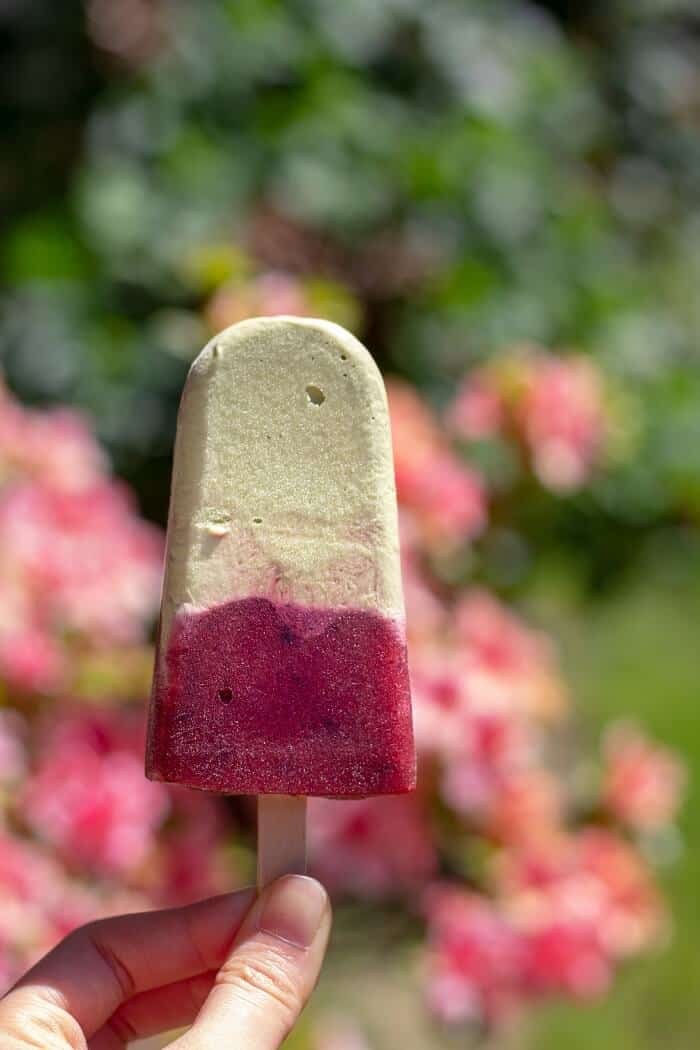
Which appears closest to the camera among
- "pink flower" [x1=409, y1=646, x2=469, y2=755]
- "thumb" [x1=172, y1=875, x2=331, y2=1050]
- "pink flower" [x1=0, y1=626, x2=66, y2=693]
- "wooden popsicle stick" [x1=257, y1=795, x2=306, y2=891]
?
"thumb" [x1=172, y1=875, x2=331, y2=1050]

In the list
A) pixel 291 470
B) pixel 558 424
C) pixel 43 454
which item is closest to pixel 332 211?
pixel 558 424

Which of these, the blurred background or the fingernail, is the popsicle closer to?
the fingernail

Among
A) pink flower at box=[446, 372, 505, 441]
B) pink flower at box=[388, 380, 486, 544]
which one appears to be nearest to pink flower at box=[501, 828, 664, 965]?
pink flower at box=[388, 380, 486, 544]

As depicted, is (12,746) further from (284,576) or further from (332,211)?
(332,211)

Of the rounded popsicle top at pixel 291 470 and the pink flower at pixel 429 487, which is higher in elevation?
the rounded popsicle top at pixel 291 470

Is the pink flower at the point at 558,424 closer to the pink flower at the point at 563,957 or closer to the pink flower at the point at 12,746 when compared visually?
the pink flower at the point at 563,957

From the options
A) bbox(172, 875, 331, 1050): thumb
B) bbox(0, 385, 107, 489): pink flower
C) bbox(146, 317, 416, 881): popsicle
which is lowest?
bbox(0, 385, 107, 489): pink flower

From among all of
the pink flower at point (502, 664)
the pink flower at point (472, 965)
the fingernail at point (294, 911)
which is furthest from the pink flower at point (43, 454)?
the fingernail at point (294, 911)
